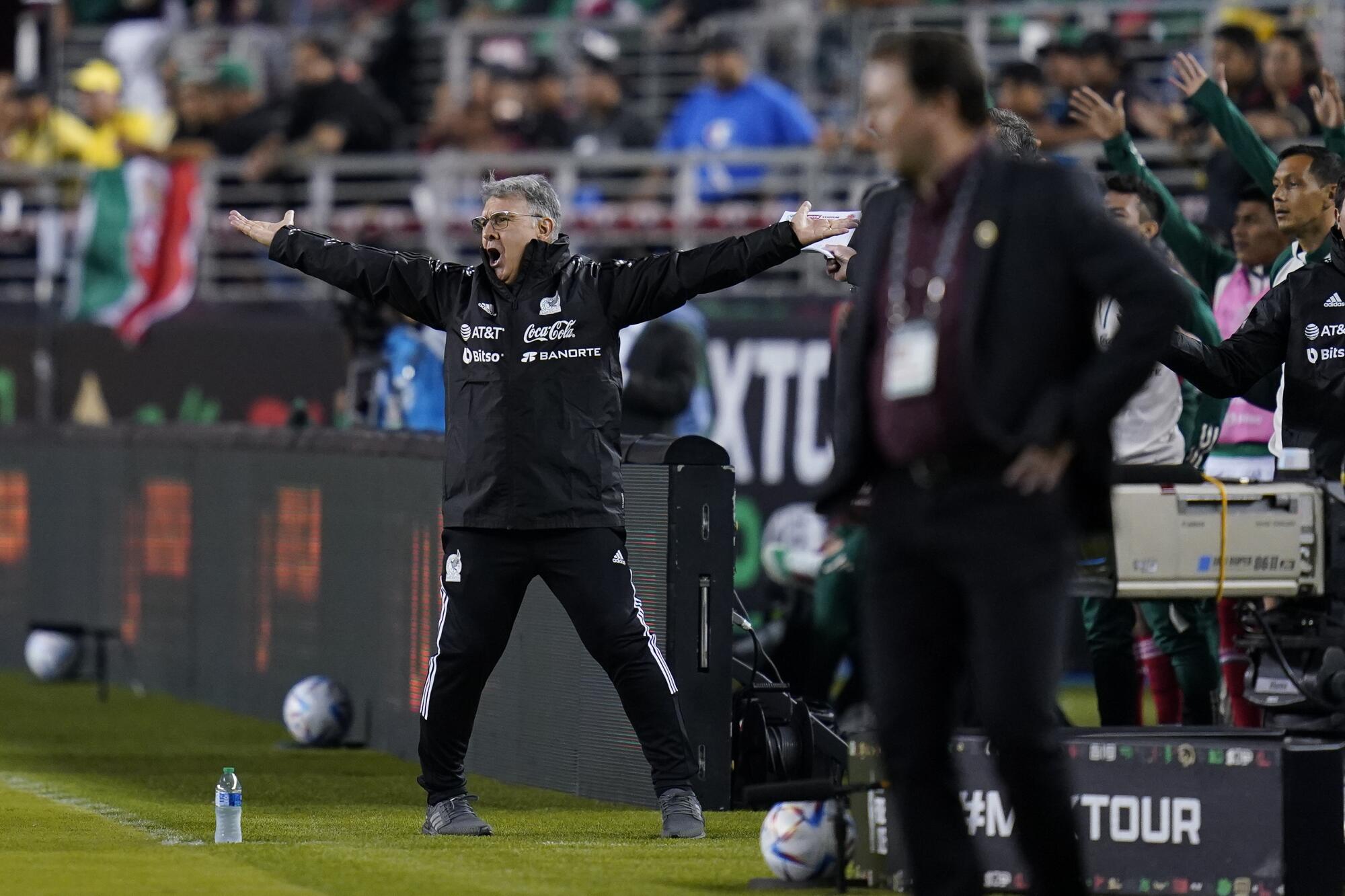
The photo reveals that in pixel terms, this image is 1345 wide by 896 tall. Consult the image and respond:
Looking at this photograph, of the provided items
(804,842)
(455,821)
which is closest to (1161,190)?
(455,821)

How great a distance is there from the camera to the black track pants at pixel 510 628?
316 inches

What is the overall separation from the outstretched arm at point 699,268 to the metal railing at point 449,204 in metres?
5.70

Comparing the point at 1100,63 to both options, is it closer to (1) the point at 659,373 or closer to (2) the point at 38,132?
(1) the point at 659,373

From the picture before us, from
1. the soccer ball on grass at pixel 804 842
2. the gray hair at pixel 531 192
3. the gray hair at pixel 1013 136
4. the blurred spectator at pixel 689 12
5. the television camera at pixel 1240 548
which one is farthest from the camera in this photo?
the blurred spectator at pixel 689 12

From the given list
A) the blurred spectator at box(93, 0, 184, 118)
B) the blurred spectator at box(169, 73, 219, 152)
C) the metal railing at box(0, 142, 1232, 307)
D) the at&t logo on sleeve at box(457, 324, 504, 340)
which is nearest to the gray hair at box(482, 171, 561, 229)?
the at&t logo on sleeve at box(457, 324, 504, 340)

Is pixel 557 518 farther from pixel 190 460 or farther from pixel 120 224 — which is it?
pixel 120 224

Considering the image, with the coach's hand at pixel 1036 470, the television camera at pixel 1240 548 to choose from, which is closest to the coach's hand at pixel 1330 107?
Answer: the television camera at pixel 1240 548

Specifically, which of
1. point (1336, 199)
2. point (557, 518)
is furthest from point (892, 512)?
point (1336, 199)

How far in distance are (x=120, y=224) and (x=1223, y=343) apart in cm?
1158

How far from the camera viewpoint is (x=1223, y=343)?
7.93 metres

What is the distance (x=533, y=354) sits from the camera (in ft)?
26.5

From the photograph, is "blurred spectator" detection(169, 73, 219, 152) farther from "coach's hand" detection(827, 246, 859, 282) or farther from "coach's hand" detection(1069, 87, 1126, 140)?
"coach's hand" detection(827, 246, 859, 282)

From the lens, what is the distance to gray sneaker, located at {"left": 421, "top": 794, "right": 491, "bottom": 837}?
26.6 ft

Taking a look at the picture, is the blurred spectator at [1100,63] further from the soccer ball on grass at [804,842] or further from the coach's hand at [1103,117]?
the soccer ball on grass at [804,842]
